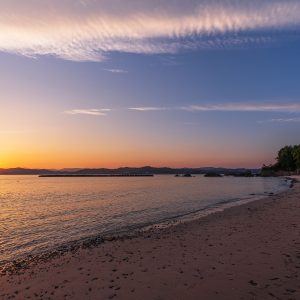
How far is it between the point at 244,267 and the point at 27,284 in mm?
7409

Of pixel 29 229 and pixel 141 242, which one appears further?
pixel 29 229

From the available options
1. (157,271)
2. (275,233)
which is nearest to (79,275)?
(157,271)

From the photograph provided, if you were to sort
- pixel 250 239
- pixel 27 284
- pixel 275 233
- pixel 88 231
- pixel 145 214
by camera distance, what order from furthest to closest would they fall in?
1. pixel 145 214
2. pixel 88 231
3. pixel 275 233
4. pixel 250 239
5. pixel 27 284

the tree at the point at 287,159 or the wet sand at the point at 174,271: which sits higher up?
the tree at the point at 287,159

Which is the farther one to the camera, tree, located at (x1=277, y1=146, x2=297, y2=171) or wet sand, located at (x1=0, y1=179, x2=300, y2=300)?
tree, located at (x1=277, y1=146, x2=297, y2=171)

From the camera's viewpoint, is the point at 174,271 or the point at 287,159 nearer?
the point at 174,271

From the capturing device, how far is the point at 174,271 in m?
12.1

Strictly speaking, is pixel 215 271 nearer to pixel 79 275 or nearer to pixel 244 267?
pixel 244 267

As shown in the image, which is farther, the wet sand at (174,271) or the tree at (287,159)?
the tree at (287,159)

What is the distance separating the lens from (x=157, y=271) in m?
12.2

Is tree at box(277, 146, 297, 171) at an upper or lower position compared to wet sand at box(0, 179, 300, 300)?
upper

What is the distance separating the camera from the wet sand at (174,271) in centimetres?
1006

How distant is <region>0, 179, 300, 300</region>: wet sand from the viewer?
33.0 ft

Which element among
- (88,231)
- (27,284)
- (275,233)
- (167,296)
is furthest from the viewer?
(88,231)
